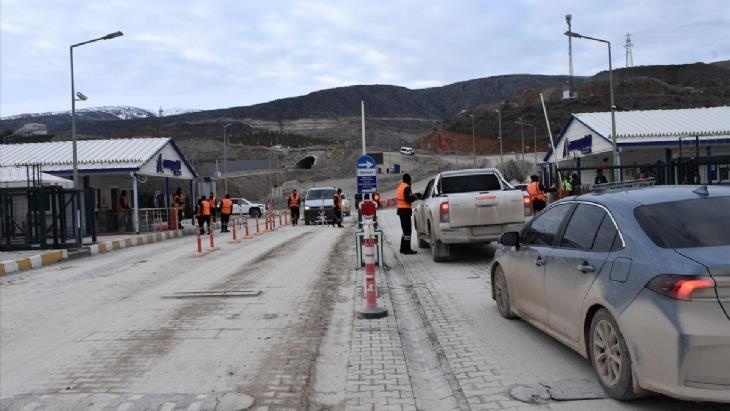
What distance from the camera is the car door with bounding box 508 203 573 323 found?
20.0 feet

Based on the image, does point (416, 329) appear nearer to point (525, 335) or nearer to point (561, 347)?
point (525, 335)

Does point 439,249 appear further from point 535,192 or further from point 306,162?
point 306,162

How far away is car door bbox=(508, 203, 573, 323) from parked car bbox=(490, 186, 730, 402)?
2cm

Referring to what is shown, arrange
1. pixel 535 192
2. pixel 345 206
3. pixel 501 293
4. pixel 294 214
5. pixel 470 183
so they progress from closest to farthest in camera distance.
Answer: pixel 501 293 < pixel 470 183 < pixel 535 192 < pixel 294 214 < pixel 345 206

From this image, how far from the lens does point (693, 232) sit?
14.8 feet

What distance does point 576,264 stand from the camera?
5281 mm

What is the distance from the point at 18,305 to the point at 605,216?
8.91 metres

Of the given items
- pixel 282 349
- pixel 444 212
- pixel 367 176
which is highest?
pixel 367 176

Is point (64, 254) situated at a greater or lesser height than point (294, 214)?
lesser

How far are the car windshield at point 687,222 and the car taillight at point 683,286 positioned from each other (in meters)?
0.38

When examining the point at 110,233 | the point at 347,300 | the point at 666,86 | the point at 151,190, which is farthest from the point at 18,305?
the point at 666,86

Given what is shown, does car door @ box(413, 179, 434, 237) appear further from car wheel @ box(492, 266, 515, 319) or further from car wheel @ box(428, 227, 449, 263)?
car wheel @ box(492, 266, 515, 319)

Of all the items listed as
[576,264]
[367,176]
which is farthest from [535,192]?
[576,264]

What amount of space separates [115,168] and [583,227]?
2738cm
